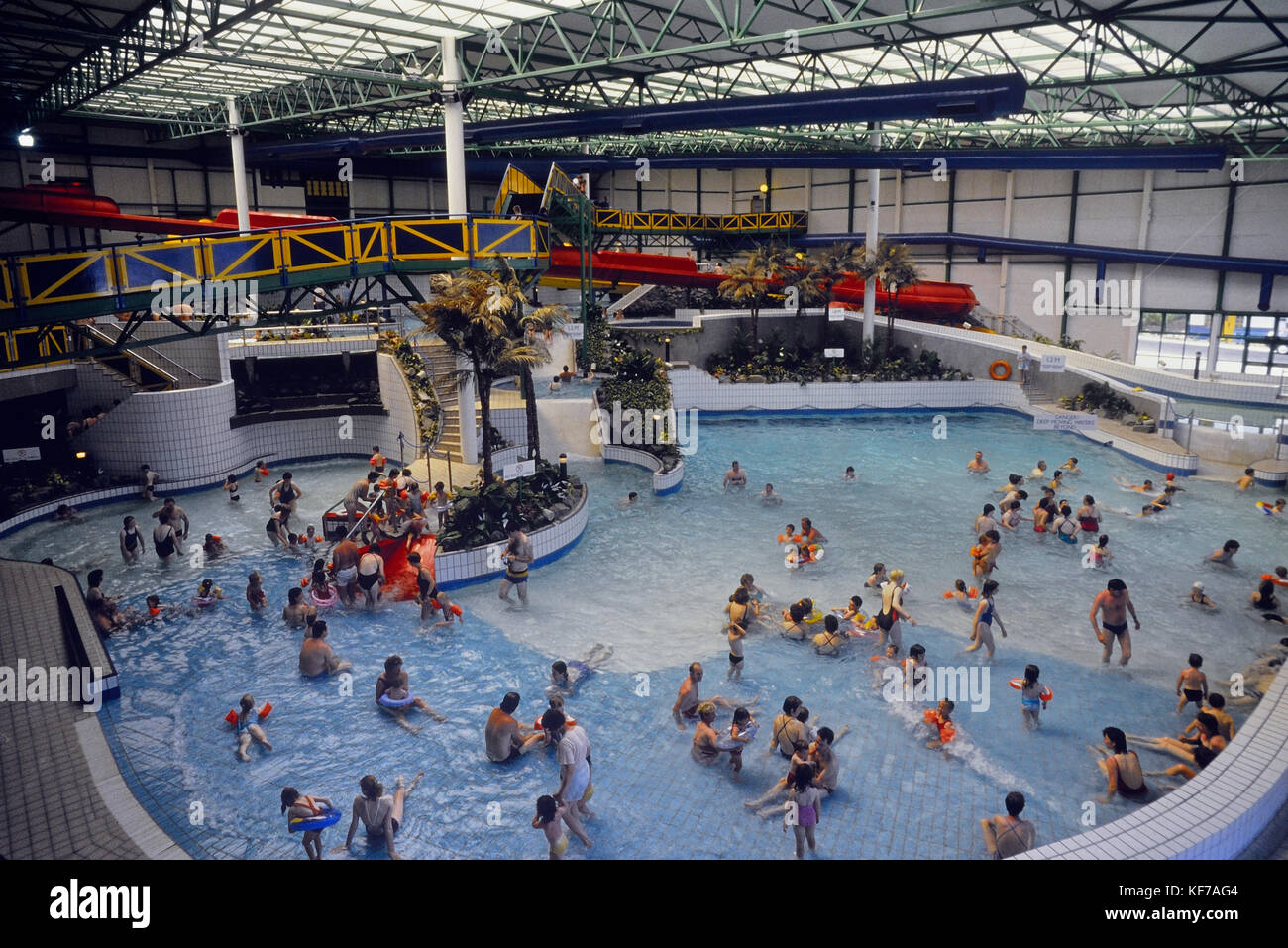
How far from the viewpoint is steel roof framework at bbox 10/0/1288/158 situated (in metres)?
14.0

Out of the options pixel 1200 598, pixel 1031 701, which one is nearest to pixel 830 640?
pixel 1031 701

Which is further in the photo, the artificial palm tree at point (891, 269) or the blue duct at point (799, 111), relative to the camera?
the artificial palm tree at point (891, 269)

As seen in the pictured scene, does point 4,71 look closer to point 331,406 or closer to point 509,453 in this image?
point 331,406

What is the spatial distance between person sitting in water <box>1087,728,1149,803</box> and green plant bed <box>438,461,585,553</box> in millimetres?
9459

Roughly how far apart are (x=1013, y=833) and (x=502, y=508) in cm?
999

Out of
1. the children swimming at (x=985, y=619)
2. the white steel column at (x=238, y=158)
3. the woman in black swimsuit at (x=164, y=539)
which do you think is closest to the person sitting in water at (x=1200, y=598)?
the children swimming at (x=985, y=619)

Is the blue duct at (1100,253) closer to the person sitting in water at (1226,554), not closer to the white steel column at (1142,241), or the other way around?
the white steel column at (1142,241)

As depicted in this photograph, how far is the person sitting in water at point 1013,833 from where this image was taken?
22.1ft

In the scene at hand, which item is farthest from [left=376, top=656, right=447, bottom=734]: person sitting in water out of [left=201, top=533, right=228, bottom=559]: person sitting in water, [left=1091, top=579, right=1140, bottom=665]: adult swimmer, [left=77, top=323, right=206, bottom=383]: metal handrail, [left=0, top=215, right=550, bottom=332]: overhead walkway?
[left=77, top=323, right=206, bottom=383]: metal handrail

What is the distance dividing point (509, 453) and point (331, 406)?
5999mm

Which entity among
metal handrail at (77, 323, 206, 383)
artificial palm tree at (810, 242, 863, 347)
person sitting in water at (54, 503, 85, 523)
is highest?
artificial palm tree at (810, 242, 863, 347)

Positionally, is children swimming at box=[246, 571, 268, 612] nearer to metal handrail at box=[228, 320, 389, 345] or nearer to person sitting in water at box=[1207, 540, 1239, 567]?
metal handrail at box=[228, 320, 389, 345]

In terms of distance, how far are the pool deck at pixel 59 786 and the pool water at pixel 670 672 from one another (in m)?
0.47
